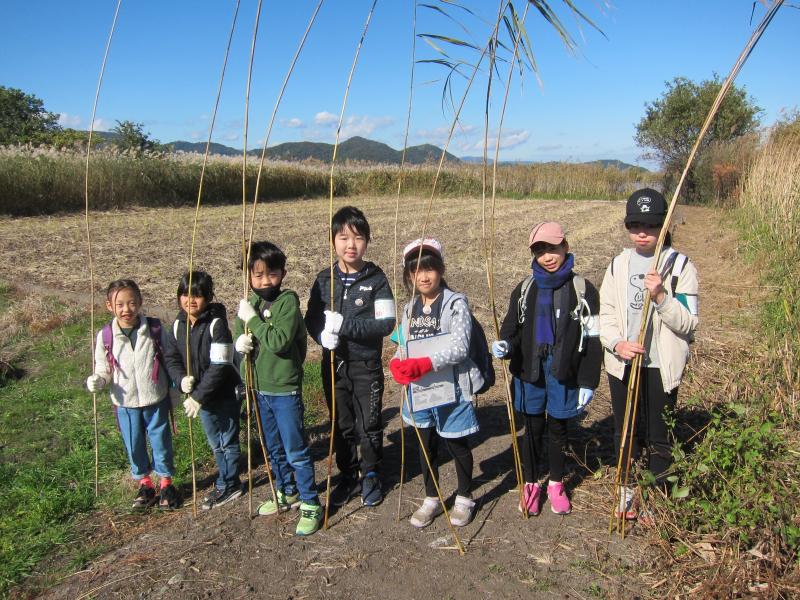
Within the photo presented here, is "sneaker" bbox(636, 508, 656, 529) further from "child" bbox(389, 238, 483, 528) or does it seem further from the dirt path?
"child" bbox(389, 238, 483, 528)

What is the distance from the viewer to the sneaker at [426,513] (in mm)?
3121

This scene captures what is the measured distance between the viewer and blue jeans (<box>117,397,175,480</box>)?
3.44 m

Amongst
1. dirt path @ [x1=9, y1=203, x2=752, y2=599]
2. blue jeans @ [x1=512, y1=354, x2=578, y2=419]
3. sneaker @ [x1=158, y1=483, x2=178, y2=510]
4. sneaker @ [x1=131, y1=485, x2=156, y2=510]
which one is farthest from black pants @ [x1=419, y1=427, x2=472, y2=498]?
sneaker @ [x1=131, y1=485, x2=156, y2=510]

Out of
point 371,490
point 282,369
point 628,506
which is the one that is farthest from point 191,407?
point 628,506

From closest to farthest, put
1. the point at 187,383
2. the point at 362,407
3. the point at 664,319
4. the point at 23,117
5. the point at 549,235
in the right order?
the point at 664,319 < the point at 549,235 < the point at 187,383 < the point at 362,407 < the point at 23,117

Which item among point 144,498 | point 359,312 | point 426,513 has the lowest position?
point 144,498

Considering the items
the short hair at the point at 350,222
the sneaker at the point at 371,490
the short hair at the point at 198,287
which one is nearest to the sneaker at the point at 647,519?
the sneaker at the point at 371,490

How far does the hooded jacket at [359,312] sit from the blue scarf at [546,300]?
0.78 meters

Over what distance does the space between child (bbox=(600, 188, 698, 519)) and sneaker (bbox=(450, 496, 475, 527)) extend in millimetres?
755

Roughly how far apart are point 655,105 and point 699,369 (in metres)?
32.6

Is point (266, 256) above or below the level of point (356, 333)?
above

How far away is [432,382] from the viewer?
3086 millimetres

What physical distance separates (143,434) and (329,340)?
1398mm

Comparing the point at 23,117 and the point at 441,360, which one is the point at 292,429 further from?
the point at 23,117
